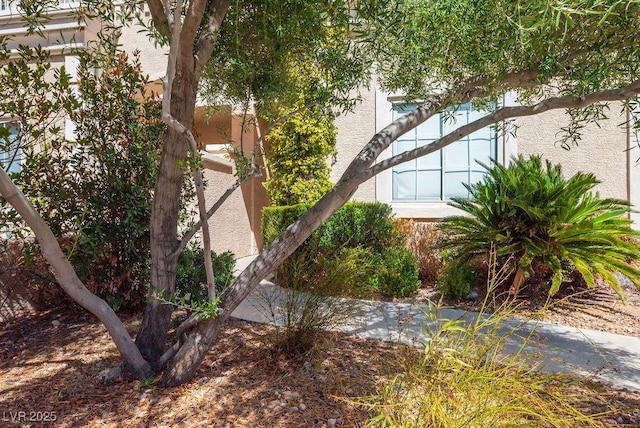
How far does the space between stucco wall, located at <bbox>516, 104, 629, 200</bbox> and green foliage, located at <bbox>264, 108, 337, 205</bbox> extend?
12.3ft

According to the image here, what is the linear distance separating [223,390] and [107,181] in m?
2.94

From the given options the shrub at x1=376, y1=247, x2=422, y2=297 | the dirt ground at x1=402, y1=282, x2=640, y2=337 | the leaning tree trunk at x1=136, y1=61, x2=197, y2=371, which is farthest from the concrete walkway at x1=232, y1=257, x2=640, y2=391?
the leaning tree trunk at x1=136, y1=61, x2=197, y2=371

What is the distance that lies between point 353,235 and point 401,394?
472 cm

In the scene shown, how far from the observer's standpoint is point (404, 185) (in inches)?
336

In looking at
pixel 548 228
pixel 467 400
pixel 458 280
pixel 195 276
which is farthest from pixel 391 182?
pixel 467 400

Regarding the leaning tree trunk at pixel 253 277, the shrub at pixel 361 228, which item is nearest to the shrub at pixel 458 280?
the shrub at pixel 361 228

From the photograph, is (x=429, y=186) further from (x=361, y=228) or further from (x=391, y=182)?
(x=361, y=228)

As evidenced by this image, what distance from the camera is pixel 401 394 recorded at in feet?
8.21

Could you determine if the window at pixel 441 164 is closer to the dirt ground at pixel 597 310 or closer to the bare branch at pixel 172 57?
the dirt ground at pixel 597 310

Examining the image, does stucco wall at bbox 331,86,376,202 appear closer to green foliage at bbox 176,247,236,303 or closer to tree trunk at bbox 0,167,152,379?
green foliage at bbox 176,247,236,303

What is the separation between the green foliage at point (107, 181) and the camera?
4.61 metres

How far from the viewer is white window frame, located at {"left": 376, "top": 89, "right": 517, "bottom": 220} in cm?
791

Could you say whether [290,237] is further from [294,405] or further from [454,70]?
[454,70]

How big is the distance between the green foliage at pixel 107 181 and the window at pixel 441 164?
501cm
